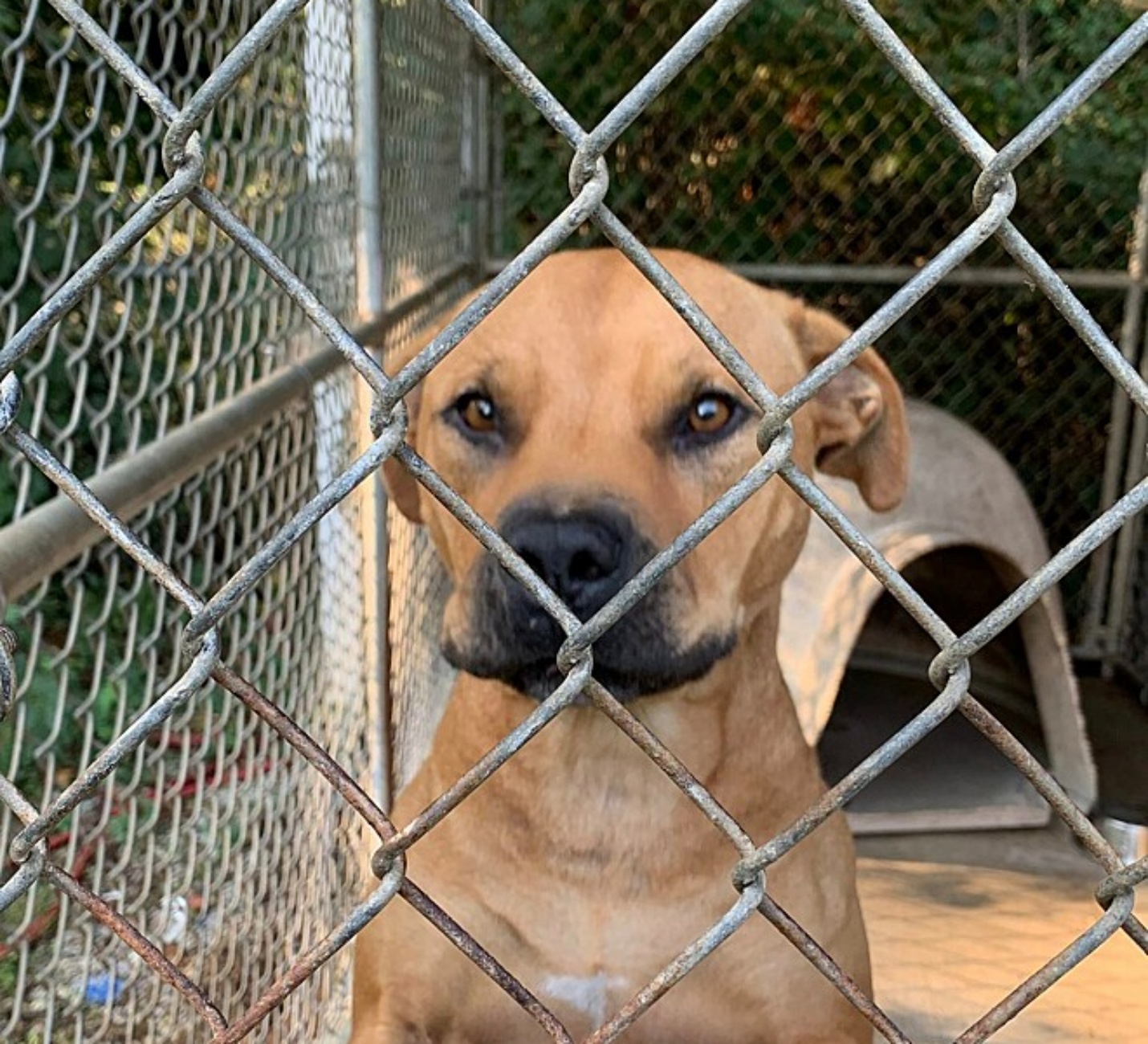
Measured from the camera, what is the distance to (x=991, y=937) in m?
3.07

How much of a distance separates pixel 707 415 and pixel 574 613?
54 cm

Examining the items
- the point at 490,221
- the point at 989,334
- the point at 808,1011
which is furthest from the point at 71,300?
the point at 989,334

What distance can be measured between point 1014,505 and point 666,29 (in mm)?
2996

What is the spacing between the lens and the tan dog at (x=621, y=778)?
1.92m

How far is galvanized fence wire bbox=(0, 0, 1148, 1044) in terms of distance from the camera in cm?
86

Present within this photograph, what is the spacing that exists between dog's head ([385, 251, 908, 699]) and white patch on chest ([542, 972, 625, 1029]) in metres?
0.51

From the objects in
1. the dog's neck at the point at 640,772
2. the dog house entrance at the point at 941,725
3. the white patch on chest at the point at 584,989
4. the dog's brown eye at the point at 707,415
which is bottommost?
the dog house entrance at the point at 941,725

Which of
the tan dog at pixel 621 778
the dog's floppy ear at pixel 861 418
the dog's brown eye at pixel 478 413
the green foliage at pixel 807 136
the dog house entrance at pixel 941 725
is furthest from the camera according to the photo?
the green foliage at pixel 807 136

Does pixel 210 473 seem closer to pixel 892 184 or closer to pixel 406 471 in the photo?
pixel 406 471

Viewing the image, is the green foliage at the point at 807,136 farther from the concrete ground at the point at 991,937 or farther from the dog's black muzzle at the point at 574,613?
the dog's black muzzle at the point at 574,613

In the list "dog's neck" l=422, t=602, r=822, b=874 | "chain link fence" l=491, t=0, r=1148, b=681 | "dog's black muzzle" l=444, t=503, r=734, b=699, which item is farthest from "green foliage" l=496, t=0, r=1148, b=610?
"dog's black muzzle" l=444, t=503, r=734, b=699

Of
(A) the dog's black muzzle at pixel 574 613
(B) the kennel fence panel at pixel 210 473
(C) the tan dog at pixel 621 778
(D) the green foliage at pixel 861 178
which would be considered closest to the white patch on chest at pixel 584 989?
(C) the tan dog at pixel 621 778

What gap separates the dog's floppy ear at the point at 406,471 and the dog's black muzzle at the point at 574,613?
0.63m

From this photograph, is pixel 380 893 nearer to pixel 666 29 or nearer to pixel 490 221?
pixel 490 221
